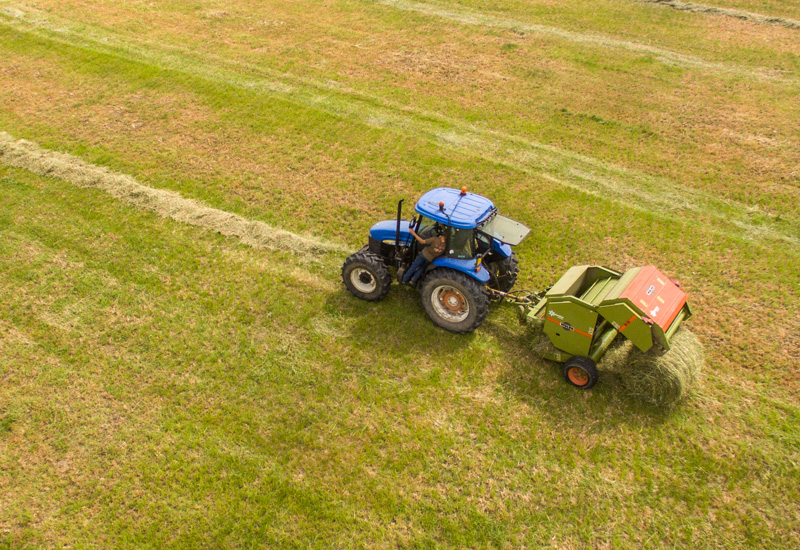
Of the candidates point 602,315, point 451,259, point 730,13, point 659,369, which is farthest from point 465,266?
point 730,13

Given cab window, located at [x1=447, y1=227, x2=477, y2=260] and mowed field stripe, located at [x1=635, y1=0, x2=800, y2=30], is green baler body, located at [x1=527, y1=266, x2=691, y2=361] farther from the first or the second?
mowed field stripe, located at [x1=635, y1=0, x2=800, y2=30]

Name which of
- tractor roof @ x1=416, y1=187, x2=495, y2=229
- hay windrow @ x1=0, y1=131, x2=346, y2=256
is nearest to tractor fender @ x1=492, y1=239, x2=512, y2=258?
tractor roof @ x1=416, y1=187, x2=495, y2=229

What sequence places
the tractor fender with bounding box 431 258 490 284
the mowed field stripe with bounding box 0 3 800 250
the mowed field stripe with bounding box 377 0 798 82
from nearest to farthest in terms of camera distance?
the tractor fender with bounding box 431 258 490 284 < the mowed field stripe with bounding box 0 3 800 250 < the mowed field stripe with bounding box 377 0 798 82

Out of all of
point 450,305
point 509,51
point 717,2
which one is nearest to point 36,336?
point 450,305

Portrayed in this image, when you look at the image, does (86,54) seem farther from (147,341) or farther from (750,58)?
(750,58)

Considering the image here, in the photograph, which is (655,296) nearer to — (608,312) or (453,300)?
(608,312)

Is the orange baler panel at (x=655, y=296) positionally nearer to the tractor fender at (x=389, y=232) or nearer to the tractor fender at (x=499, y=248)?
the tractor fender at (x=499, y=248)
